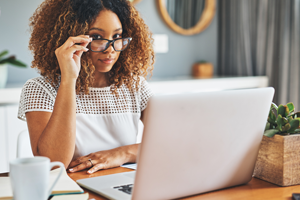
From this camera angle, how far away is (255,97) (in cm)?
75

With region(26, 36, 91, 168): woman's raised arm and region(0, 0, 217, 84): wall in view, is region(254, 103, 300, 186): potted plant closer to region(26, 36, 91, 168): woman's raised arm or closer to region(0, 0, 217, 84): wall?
region(26, 36, 91, 168): woman's raised arm

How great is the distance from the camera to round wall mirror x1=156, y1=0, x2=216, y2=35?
2.93 metres

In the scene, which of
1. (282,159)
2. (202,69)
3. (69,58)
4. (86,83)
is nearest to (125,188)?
(282,159)

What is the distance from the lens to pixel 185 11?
10.0 feet

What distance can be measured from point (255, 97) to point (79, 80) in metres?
0.77

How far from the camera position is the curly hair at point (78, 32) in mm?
1283

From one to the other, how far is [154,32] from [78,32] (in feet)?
5.57

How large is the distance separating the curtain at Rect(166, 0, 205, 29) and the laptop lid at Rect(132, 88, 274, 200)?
2.33m

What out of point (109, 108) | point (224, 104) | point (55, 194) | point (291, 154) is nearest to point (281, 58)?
point (109, 108)

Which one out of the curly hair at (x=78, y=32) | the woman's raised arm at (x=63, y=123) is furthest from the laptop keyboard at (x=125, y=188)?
the curly hair at (x=78, y=32)

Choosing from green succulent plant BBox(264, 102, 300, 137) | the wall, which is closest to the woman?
green succulent plant BBox(264, 102, 300, 137)

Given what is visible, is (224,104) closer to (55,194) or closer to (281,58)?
(55,194)

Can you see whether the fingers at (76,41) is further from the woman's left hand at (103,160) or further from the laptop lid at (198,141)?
the laptop lid at (198,141)

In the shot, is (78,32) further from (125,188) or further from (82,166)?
(125,188)
